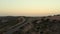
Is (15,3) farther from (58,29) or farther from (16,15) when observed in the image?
(58,29)

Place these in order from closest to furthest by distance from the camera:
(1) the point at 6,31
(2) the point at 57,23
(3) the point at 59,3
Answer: (1) the point at 6,31 < (2) the point at 57,23 < (3) the point at 59,3

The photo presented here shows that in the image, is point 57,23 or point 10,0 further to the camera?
point 10,0

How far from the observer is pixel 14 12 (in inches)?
59.4

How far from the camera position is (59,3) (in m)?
1.50

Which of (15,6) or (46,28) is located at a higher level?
(15,6)

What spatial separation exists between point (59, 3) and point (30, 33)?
1.96 feet

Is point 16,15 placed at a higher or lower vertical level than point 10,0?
lower

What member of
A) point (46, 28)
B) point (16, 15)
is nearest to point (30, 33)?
point (46, 28)

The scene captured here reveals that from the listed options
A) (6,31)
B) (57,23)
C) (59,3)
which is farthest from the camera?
(59,3)

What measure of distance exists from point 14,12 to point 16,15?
0.15 feet

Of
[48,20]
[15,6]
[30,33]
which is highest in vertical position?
[15,6]

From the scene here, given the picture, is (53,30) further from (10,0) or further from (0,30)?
(10,0)

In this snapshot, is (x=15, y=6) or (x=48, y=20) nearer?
(x=48, y=20)

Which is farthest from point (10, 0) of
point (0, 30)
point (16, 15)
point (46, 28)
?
point (46, 28)
